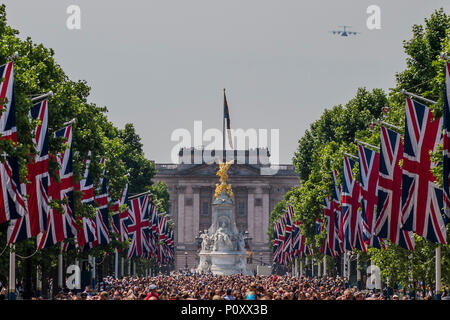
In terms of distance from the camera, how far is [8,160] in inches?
1554

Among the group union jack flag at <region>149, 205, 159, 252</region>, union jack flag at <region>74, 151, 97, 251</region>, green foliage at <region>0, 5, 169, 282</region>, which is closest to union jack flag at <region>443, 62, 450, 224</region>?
green foliage at <region>0, 5, 169, 282</region>

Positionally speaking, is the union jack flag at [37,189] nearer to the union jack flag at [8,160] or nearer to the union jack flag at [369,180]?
the union jack flag at [8,160]

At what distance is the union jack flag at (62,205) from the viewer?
164 feet

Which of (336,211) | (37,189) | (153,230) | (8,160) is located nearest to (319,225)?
(336,211)

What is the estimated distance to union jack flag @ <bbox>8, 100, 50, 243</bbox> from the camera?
43.3 metres

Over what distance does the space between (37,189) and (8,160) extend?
5.20 m

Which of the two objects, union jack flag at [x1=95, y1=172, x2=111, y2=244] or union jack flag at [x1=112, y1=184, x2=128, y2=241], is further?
union jack flag at [x1=112, y1=184, x2=128, y2=241]

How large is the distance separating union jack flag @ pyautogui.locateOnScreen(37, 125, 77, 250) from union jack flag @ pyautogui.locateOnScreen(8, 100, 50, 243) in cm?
467

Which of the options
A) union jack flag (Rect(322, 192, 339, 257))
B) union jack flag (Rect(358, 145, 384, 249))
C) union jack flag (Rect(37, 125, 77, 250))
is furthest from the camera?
union jack flag (Rect(322, 192, 339, 257))

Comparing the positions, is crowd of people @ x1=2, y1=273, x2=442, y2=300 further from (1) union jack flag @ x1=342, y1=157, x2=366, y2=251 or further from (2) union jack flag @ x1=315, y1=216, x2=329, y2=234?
(2) union jack flag @ x1=315, y1=216, x2=329, y2=234

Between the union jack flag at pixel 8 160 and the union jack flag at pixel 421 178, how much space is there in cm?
1472

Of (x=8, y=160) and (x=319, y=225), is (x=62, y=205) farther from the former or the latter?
(x=319, y=225)
